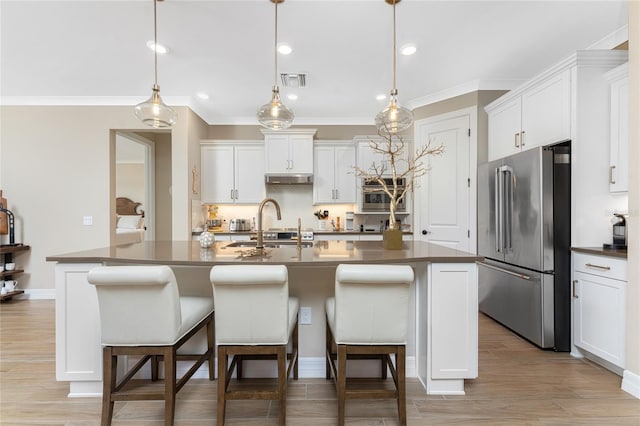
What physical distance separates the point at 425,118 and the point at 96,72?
407 cm

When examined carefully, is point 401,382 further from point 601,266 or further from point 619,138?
→ point 619,138

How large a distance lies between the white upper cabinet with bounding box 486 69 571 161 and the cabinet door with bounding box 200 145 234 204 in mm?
3709

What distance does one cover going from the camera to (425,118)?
13.8 feet

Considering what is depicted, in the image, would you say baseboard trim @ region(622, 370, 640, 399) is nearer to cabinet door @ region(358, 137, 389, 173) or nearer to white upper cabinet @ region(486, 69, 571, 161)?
white upper cabinet @ region(486, 69, 571, 161)

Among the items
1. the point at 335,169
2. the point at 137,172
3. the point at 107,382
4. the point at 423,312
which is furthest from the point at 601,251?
the point at 137,172

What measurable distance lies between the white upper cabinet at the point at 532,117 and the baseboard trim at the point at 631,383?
183cm

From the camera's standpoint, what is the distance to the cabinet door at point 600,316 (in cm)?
217

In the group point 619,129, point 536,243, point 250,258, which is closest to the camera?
point 250,258

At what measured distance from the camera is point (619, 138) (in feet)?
7.98

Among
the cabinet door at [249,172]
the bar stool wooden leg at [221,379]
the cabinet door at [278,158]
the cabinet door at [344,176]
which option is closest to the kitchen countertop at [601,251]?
the bar stool wooden leg at [221,379]

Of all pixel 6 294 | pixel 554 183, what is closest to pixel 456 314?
pixel 554 183

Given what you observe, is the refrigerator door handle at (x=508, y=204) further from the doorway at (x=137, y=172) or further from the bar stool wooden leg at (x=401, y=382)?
the doorway at (x=137, y=172)

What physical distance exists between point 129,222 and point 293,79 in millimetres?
4910

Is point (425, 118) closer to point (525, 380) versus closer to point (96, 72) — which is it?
point (525, 380)
